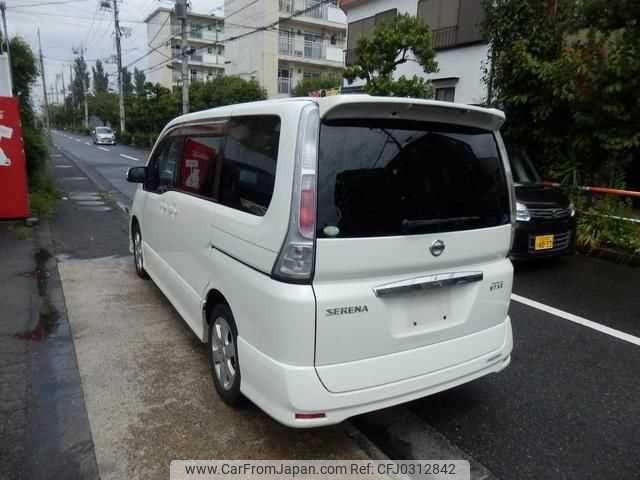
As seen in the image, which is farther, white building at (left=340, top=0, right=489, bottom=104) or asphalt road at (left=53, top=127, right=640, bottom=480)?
white building at (left=340, top=0, right=489, bottom=104)

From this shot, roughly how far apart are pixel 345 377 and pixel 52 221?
7.52m

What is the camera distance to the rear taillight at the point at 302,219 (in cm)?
213

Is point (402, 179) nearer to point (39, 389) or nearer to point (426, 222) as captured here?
point (426, 222)

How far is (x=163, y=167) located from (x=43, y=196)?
21.4 feet

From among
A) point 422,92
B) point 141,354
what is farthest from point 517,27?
point 141,354

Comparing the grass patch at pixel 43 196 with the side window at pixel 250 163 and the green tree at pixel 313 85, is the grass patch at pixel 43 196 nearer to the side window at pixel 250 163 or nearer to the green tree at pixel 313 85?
the side window at pixel 250 163

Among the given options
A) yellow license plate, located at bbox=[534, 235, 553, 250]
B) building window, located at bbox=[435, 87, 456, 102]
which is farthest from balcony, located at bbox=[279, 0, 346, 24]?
yellow license plate, located at bbox=[534, 235, 553, 250]

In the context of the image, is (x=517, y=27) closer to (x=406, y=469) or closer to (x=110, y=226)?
(x=110, y=226)

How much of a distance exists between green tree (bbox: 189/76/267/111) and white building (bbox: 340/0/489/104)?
12.1m

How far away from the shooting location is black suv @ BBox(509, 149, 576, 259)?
573 centimetres

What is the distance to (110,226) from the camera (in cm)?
795

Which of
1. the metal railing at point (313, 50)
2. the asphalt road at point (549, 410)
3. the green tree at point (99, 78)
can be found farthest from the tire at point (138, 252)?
the green tree at point (99, 78)

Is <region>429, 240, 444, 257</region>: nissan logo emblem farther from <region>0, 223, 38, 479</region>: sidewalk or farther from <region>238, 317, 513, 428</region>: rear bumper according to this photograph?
<region>0, 223, 38, 479</region>: sidewalk

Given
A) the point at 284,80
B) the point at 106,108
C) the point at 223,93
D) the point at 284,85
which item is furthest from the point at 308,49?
the point at 106,108
